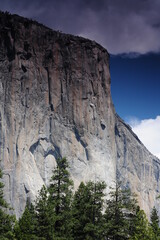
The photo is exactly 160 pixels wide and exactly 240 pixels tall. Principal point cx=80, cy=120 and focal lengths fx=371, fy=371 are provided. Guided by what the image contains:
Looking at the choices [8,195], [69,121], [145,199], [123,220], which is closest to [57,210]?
[123,220]

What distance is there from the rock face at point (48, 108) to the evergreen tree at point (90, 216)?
5457cm

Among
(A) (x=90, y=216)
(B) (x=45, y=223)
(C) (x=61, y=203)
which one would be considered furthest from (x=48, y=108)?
(B) (x=45, y=223)

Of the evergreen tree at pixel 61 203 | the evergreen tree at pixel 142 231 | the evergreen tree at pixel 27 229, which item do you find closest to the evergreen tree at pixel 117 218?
the evergreen tree at pixel 142 231

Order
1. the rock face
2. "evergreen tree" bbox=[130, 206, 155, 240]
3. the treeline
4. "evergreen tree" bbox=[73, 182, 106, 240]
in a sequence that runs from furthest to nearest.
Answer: the rock face → "evergreen tree" bbox=[73, 182, 106, 240] → the treeline → "evergreen tree" bbox=[130, 206, 155, 240]

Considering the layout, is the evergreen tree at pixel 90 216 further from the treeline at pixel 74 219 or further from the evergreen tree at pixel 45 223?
the evergreen tree at pixel 45 223

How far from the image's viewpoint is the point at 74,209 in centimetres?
3095

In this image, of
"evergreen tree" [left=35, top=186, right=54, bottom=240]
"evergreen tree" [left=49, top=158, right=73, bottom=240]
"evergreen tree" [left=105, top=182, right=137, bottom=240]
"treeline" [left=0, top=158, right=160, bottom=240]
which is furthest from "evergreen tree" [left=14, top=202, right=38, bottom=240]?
"evergreen tree" [left=105, top=182, right=137, bottom=240]

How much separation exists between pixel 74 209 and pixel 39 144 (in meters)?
63.6

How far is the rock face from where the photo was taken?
87188 mm

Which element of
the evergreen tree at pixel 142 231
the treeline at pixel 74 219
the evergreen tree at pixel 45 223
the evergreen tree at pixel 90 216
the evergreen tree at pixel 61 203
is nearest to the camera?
the evergreen tree at pixel 142 231

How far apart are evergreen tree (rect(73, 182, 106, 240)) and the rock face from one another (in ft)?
179

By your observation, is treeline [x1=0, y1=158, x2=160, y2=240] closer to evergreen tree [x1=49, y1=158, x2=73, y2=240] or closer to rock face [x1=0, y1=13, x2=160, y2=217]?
evergreen tree [x1=49, y1=158, x2=73, y2=240]

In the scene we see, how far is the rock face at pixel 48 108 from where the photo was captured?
87.2 m

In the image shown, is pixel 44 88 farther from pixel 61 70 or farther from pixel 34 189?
pixel 34 189
